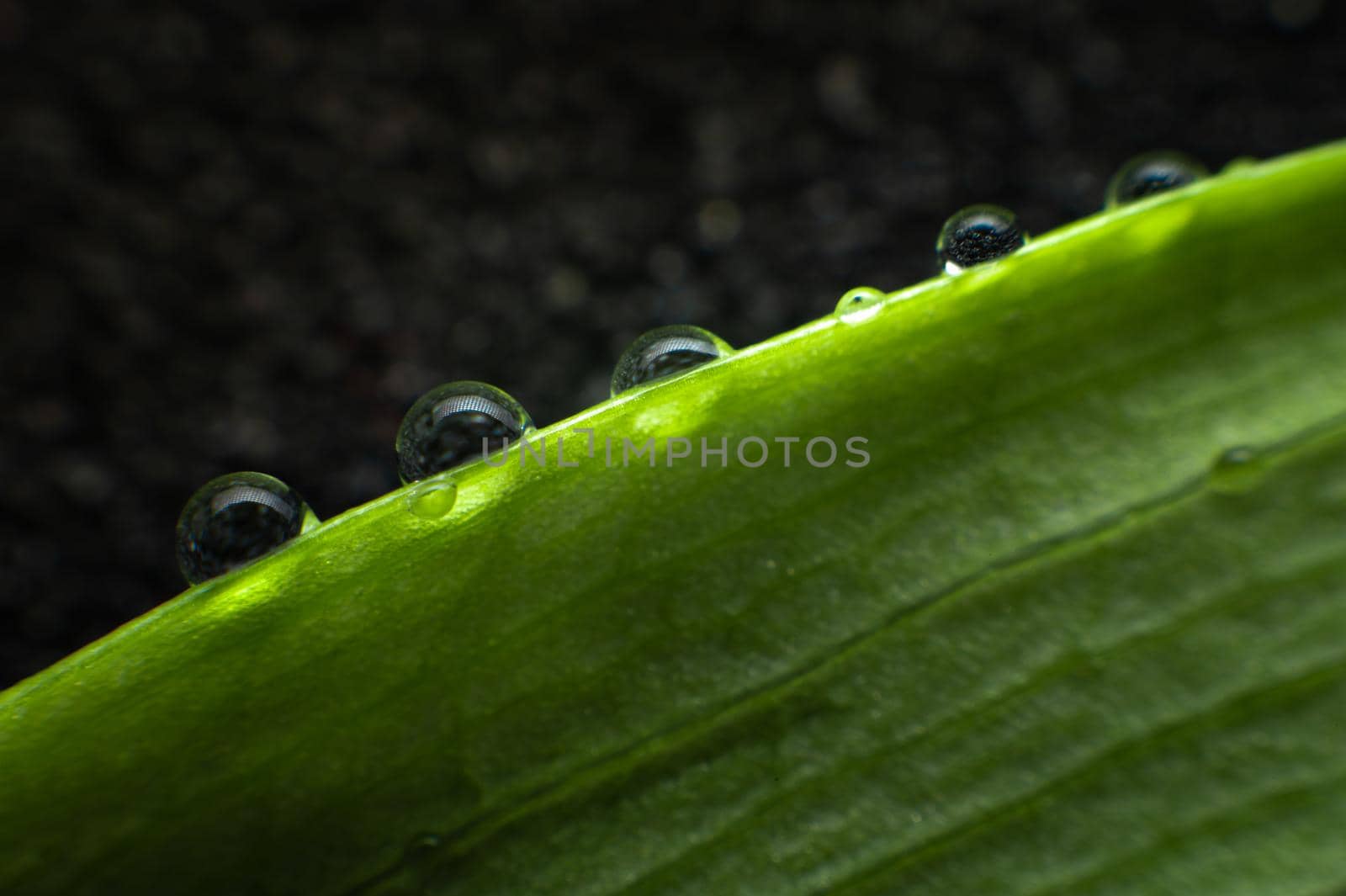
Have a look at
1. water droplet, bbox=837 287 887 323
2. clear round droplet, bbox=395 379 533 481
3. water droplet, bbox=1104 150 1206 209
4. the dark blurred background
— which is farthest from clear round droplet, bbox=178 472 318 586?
the dark blurred background

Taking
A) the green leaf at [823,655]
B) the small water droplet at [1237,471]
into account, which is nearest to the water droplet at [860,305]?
the green leaf at [823,655]

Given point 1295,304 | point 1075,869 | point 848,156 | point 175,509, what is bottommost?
point 1075,869

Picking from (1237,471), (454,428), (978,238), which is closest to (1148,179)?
(978,238)

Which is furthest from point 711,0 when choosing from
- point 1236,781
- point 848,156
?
point 1236,781

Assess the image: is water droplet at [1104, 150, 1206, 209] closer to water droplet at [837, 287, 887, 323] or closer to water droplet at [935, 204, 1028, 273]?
water droplet at [935, 204, 1028, 273]

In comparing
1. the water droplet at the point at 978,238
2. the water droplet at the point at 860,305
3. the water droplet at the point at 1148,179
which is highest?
the water droplet at the point at 1148,179

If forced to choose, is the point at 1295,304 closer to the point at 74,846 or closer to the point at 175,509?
the point at 74,846

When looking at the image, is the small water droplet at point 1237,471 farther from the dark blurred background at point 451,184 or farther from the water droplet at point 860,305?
the dark blurred background at point 451,184
